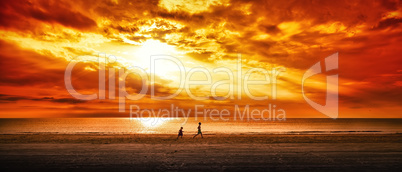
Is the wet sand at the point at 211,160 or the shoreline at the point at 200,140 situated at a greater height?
the wet sand at the point at 211,160

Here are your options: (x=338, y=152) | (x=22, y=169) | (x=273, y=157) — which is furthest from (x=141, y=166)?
(x=338, y=152)

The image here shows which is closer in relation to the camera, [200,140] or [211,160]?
[211,160]

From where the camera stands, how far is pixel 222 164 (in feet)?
50.5

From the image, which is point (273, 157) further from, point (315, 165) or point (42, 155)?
point (42, 155)

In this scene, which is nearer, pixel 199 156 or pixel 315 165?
pixel 315 165

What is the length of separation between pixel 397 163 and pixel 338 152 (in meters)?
4.22

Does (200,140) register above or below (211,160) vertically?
below

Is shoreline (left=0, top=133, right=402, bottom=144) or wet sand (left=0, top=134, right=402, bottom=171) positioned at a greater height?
wet sand (left=0, top=134, right=402, bottom=171)

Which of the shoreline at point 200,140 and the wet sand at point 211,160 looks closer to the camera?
the wet sand at point 211,160

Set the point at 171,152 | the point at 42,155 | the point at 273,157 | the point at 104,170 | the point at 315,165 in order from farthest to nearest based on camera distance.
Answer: the point at 171,152 < the point at 42,155 < the point at 273,157 < the point at 315,165 < the point at 104,170

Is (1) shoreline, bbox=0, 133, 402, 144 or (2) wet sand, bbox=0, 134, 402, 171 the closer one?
(2) wet sand, bbox=0, 134, 402, 171

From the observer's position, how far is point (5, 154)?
19234 millimetres

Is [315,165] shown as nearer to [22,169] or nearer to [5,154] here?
[22,169]

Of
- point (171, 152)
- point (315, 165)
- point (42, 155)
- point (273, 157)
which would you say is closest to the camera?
point (315, 165)
